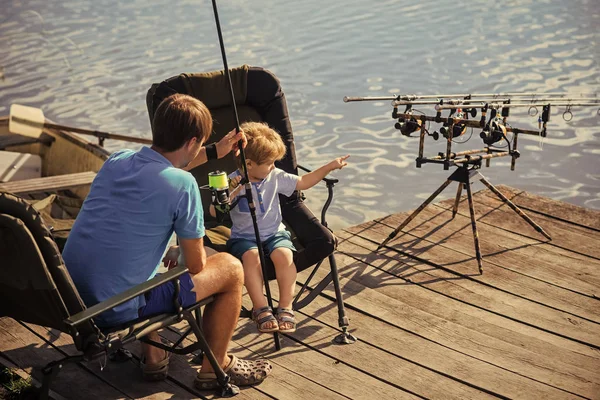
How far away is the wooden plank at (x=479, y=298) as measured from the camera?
13.3 ft

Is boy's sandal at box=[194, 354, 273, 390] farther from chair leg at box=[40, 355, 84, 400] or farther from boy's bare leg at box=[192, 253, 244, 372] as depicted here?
chair leg at box=[40, 355, 84, 400]

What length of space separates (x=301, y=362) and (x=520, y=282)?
1468 mm

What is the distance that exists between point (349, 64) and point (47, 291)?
40.8 feet

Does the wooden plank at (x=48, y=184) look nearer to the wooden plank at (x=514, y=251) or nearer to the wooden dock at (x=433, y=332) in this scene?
the wooden dock at (x=433, y=332)

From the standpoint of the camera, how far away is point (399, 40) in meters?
16.7

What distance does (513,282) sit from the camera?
474 cm

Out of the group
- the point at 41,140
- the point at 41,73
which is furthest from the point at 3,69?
the point at 41,140

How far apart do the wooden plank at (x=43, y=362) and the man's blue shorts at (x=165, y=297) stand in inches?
19.7

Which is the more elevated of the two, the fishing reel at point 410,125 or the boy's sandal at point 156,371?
the fishing reel at point 410,125

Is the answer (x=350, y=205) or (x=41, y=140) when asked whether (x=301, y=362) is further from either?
(x=350, y=205)

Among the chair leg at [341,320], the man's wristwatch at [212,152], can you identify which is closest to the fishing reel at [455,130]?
the chair leg at [341,320]

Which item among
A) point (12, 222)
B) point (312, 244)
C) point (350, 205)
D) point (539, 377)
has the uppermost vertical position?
point (12, 222)

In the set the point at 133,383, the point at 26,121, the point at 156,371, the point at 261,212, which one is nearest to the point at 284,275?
the point at 261,212

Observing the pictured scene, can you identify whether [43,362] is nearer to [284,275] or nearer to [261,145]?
[284,275]
